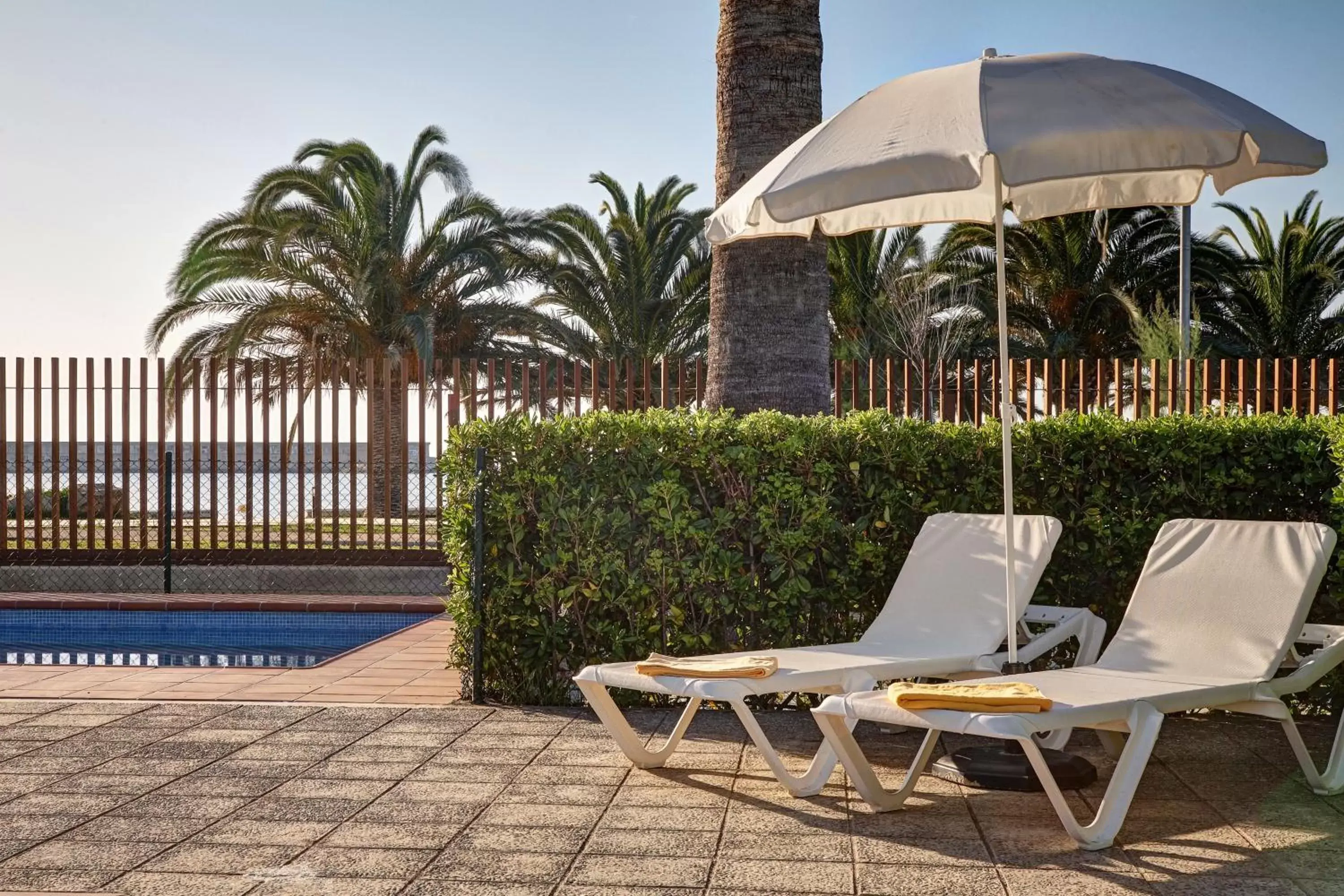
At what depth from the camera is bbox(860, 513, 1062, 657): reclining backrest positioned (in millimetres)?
4793

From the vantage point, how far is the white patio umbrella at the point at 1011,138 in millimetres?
3783

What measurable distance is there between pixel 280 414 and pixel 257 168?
779cm

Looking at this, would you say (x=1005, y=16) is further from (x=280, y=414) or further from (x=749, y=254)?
(x=280, y=414)

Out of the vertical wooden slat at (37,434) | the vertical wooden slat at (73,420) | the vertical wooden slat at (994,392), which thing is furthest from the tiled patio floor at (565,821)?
the vertical wooden slat at (37,434)

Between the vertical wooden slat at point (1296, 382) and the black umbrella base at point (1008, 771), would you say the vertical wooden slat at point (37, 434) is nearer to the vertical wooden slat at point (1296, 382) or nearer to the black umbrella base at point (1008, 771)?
the black umbrella base at point (1008, 771)

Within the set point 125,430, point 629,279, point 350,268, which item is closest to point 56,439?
point 125,430

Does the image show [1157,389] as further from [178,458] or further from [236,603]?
[178,458]

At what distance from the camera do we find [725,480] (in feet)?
18.6

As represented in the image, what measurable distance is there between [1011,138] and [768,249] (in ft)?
12.1

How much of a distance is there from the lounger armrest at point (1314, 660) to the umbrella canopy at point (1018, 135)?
5.29 ft

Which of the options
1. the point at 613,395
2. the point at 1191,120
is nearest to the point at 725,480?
the point at 1191,120

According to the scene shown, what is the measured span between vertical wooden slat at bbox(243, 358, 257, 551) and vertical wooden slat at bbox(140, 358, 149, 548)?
96 cm

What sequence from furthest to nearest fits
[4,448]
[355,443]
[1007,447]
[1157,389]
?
[1157,389], [4,448], [355,443], [1007,447]

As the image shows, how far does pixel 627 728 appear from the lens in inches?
173
